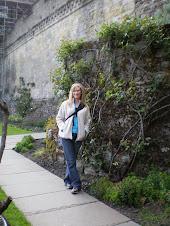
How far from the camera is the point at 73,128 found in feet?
12.6

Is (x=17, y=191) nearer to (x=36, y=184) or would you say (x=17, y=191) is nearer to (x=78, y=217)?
(x=36, y=184)

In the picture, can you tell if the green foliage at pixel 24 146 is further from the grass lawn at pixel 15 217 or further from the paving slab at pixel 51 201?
the grass lawn at pixel 15 217

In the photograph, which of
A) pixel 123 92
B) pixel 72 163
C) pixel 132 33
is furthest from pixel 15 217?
pixel 132 33

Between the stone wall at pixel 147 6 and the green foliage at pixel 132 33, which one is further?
the stone wall at pixel 147 6

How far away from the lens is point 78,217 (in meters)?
2.92

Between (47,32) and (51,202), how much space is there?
13.3 m

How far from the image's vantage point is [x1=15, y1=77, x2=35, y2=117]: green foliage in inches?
679

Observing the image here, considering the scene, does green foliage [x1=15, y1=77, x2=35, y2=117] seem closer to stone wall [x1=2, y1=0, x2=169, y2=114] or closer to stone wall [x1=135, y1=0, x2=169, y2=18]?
stone wall [x1=2, y1=0, x2=169, y2=114]

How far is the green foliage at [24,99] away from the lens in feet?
56.6

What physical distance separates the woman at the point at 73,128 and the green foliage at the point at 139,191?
0.47 meters

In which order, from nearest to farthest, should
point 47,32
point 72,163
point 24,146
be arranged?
point 72,163 < point 24,146 < point 47,32

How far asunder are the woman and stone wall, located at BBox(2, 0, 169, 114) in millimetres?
5199

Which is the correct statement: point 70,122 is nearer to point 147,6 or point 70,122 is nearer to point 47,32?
point 147,6

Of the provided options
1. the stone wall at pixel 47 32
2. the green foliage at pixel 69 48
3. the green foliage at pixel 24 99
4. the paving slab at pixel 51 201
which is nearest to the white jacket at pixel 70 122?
the paving slab at pixel 51 201
